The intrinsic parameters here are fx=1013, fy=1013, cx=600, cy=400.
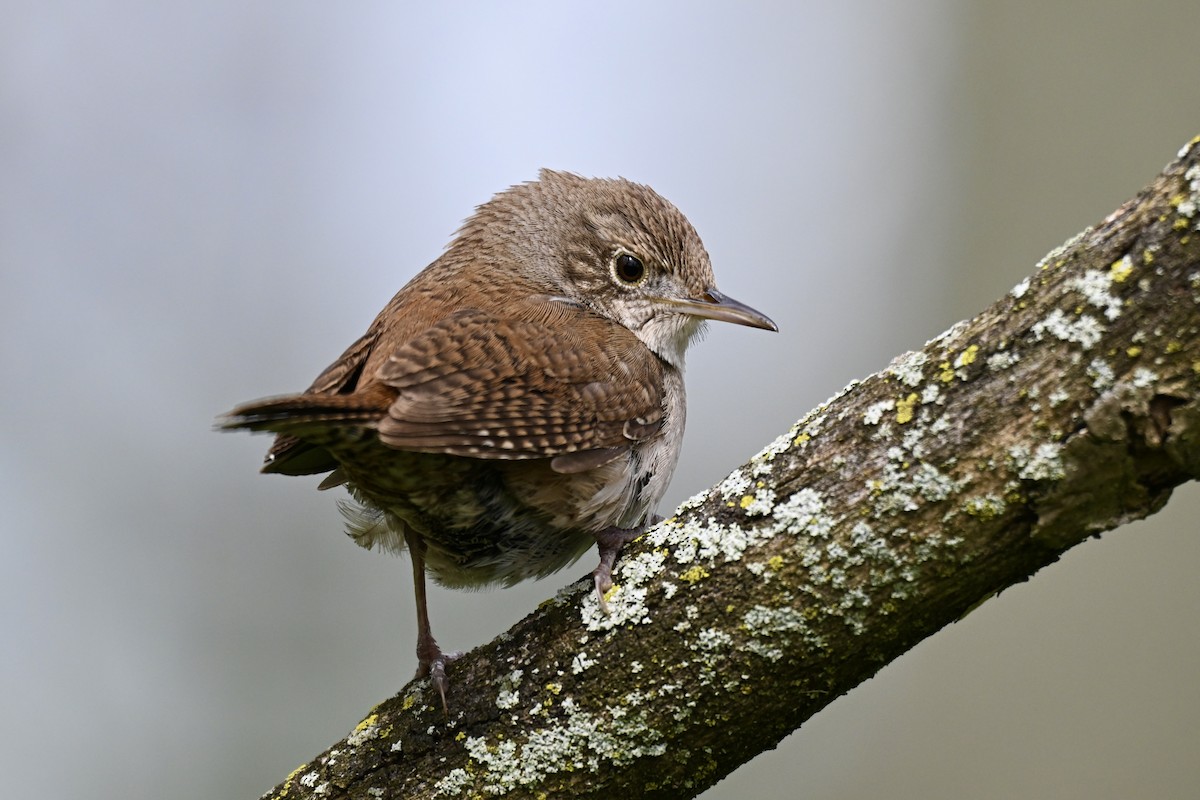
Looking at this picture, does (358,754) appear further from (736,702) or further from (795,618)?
(795,618)

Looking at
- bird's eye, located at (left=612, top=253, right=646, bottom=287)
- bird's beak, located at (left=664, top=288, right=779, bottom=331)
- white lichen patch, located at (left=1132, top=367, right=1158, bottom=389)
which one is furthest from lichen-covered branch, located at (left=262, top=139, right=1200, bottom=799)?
bird's eye, located at (left=612, top=253, right=646, bottom=287)

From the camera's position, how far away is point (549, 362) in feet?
9.52

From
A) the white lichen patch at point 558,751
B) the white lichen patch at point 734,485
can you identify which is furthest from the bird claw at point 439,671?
the white lichen patch at point 734,485

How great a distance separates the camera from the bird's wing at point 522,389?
99.6 inches

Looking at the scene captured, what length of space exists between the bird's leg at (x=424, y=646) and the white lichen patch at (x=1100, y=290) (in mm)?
1781

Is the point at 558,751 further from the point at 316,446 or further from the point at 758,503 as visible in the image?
the point at 316,446

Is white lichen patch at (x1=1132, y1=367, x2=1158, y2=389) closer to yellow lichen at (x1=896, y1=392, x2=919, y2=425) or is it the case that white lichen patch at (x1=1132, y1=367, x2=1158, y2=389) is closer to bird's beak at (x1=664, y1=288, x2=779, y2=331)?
yellow lichen at (x1=896, y1=392, x2=919, y2=425)

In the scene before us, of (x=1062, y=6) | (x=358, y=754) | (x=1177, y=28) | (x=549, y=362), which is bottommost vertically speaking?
(x=358, y=754)

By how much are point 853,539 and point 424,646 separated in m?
1.36

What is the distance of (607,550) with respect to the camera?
8.91ft

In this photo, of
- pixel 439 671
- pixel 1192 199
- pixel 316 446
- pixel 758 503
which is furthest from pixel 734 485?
pixel 316 446

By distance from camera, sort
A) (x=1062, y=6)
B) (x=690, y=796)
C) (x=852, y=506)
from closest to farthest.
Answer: (x=852, y=506) < (x=690, y=796) < (x=1062, y=6)

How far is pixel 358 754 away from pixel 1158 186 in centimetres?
229

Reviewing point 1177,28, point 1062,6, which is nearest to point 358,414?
point 1177,28
